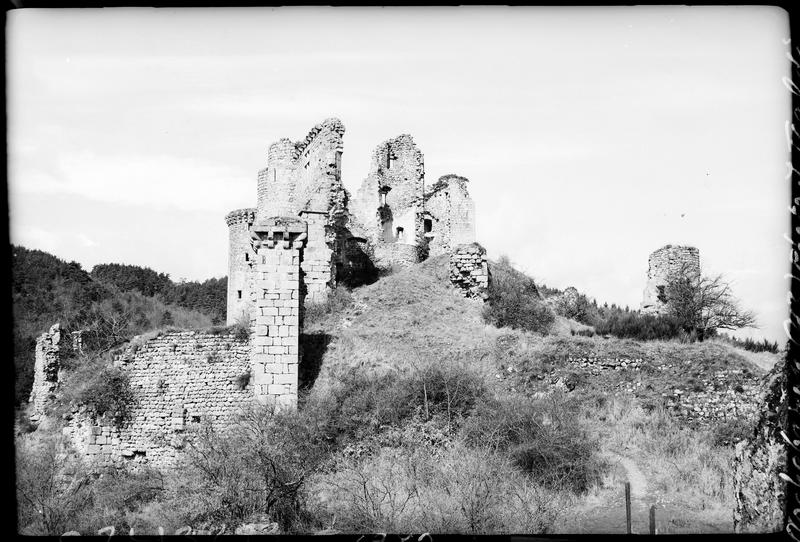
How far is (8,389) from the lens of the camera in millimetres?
5402

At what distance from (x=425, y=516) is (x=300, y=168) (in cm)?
2099

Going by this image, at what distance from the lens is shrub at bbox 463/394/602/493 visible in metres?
11.8

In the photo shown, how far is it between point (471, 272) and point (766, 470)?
15.8 m

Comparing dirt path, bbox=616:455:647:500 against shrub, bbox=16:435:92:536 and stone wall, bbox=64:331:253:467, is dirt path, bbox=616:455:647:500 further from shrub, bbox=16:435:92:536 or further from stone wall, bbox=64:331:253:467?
shrub, bbox=16:435:92:536

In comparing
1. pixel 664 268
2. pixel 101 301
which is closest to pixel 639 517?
pixel 664 268

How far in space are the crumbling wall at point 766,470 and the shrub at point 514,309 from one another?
13.5 meters

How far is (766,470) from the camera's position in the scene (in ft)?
20.1

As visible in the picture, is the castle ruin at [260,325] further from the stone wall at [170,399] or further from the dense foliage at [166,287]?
the dense foliage at [166,287]

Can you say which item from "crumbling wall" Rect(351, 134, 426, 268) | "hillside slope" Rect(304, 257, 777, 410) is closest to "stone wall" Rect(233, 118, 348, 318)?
"hillside slope" Rect(304, 257, 777, 410)

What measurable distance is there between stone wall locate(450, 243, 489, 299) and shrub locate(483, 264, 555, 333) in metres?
0.40

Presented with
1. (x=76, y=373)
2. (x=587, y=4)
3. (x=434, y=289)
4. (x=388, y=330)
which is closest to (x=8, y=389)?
(x=587, y=4)

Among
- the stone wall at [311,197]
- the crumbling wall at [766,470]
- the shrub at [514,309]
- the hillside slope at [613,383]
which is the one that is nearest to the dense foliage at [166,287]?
the stone wall at [311,197]

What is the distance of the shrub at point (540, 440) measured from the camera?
38.8ft

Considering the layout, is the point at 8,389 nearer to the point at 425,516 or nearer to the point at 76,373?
the point at 425,516
